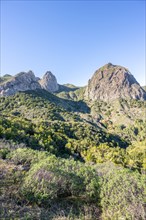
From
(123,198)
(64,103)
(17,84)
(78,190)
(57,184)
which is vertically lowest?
(78,190)

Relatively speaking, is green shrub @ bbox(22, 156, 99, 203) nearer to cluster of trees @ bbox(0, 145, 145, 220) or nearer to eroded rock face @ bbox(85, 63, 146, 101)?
cluster of trees @ bbox(0, 145, 145, 220)

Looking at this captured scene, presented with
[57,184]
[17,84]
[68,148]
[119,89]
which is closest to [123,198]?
[57,184]

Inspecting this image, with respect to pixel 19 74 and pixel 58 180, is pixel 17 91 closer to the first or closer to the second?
pixel 19 74

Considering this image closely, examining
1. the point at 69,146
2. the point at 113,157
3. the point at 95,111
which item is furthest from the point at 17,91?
the point at 113,157

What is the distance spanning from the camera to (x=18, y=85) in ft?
440

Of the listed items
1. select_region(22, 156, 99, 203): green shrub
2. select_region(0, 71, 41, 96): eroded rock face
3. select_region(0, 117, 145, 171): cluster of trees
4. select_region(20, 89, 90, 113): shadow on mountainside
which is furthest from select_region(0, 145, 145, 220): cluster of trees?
select_region(20, 89, 90, 113): shadow on mountainside

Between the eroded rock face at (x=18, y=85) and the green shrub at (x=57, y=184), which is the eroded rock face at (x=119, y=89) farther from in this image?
the green shrub at (x=57, y=184)

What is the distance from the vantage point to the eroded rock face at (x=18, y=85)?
416 feet

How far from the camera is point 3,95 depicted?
12238 cm

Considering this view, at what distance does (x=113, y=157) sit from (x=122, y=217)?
35471 mm

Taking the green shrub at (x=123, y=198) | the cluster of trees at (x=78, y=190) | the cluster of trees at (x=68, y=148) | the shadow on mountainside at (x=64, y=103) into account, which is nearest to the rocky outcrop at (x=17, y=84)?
the shadow on mountainside at (x=64, y=103)

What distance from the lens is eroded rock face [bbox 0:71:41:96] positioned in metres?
127

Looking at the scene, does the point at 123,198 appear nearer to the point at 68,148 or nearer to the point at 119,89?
the point at 68,148

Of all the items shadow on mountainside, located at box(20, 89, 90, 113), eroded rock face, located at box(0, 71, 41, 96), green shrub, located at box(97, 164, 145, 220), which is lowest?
green shrub, located at box(97, 164, 145, 220)
